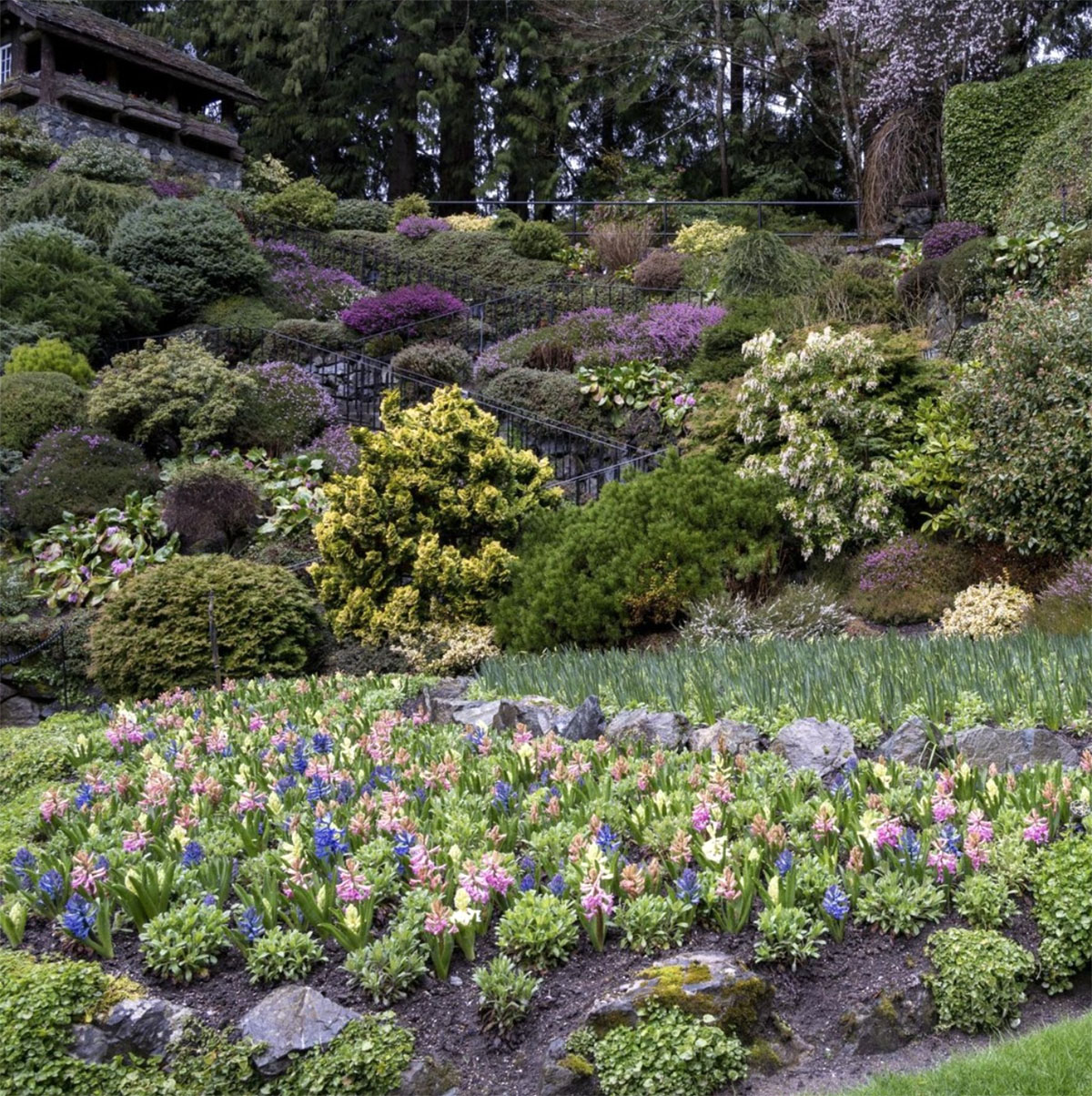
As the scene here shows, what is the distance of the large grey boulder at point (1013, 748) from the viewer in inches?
189

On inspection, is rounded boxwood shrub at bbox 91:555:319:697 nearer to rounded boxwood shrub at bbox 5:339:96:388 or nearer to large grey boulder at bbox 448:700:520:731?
large grey boulder at bbox 448:700:520:731

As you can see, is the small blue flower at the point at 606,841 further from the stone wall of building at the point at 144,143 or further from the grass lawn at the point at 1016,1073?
the stone wall of building at the point at 144,143

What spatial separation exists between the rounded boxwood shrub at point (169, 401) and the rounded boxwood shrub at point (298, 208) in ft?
36.2

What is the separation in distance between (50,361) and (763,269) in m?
9.53

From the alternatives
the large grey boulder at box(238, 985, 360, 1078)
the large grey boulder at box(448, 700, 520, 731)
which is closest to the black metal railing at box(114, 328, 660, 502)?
the large grey boulder at box(448, 700, 520, 731)

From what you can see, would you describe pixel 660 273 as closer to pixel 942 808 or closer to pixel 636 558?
pixel 636 558

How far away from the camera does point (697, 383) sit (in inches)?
497

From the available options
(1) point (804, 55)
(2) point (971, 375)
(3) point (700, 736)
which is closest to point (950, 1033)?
(3) point (700, 736)

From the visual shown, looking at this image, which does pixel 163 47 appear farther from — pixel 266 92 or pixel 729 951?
pixel 729 951

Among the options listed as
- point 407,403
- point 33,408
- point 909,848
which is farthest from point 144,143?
point 909,848

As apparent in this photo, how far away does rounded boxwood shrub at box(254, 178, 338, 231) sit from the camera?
24.2 meters

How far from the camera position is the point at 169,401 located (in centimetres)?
1364

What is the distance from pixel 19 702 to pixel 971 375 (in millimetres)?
8997

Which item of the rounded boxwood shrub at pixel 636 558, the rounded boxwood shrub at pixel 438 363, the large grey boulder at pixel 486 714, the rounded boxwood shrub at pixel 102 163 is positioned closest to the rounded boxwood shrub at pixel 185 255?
the rounded boxwood shrub at pixel 102 163
